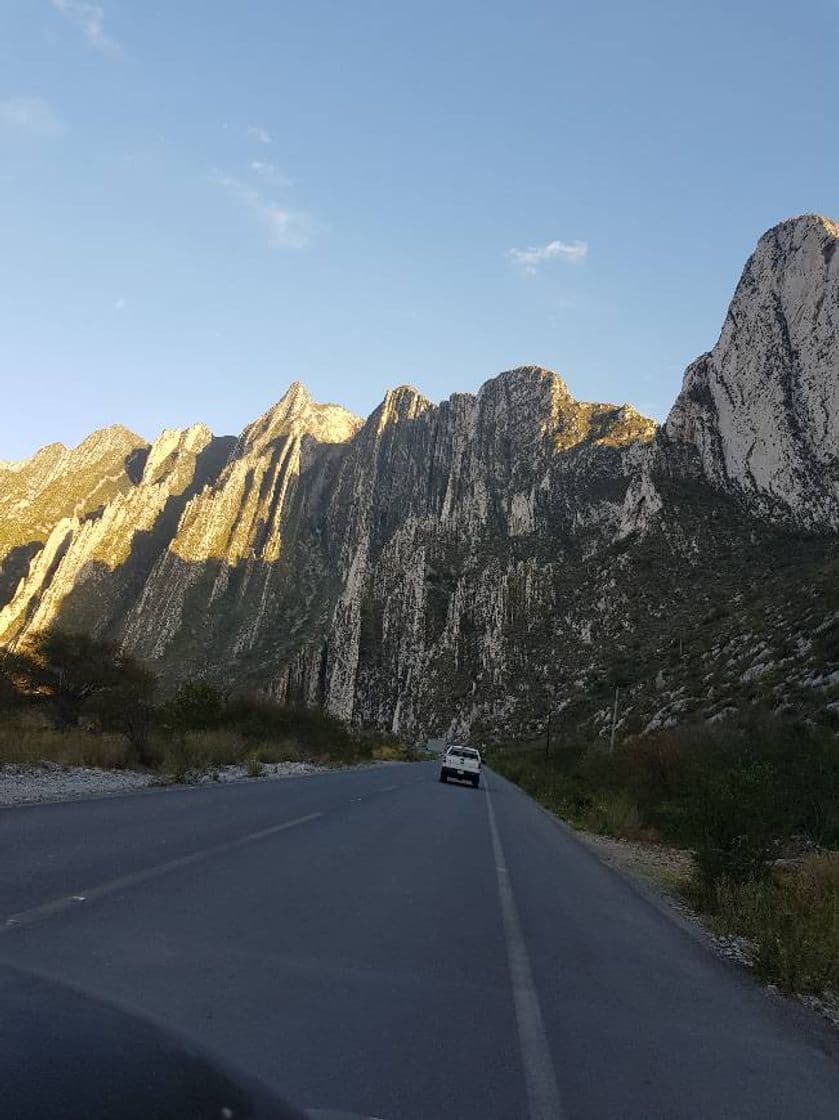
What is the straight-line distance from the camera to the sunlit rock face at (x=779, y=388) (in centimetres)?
6072

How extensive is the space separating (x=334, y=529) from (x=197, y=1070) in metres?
166

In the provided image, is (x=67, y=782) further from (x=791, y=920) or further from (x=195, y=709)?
(x=195, y=709)

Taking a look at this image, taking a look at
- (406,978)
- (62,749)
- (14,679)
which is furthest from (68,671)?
Answer: (406,978)

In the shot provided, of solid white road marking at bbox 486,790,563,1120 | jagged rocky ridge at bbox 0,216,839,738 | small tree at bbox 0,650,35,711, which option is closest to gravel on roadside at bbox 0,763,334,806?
solid white road marking at bbox 486,790,563,1120

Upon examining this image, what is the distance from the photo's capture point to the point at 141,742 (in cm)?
2139

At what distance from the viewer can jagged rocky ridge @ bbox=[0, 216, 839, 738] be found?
55781 mm

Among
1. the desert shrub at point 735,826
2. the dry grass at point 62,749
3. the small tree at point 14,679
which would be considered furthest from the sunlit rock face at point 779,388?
the desert shrub at point 735,826

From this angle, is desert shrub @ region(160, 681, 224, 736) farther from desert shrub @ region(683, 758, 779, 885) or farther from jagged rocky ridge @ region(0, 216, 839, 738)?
desert shrub @ region(683, 758, 779, 885)

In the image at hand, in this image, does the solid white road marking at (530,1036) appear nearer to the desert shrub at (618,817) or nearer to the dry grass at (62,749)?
the desert shrub at (618,817)

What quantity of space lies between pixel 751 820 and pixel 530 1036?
686 centimetres

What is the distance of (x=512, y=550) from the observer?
98.3 m

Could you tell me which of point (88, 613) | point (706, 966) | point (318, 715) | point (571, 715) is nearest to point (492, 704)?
point (571, 715)

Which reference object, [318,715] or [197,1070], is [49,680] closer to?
[318,715]

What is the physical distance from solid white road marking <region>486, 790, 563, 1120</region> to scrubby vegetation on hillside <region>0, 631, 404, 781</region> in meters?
14.1
